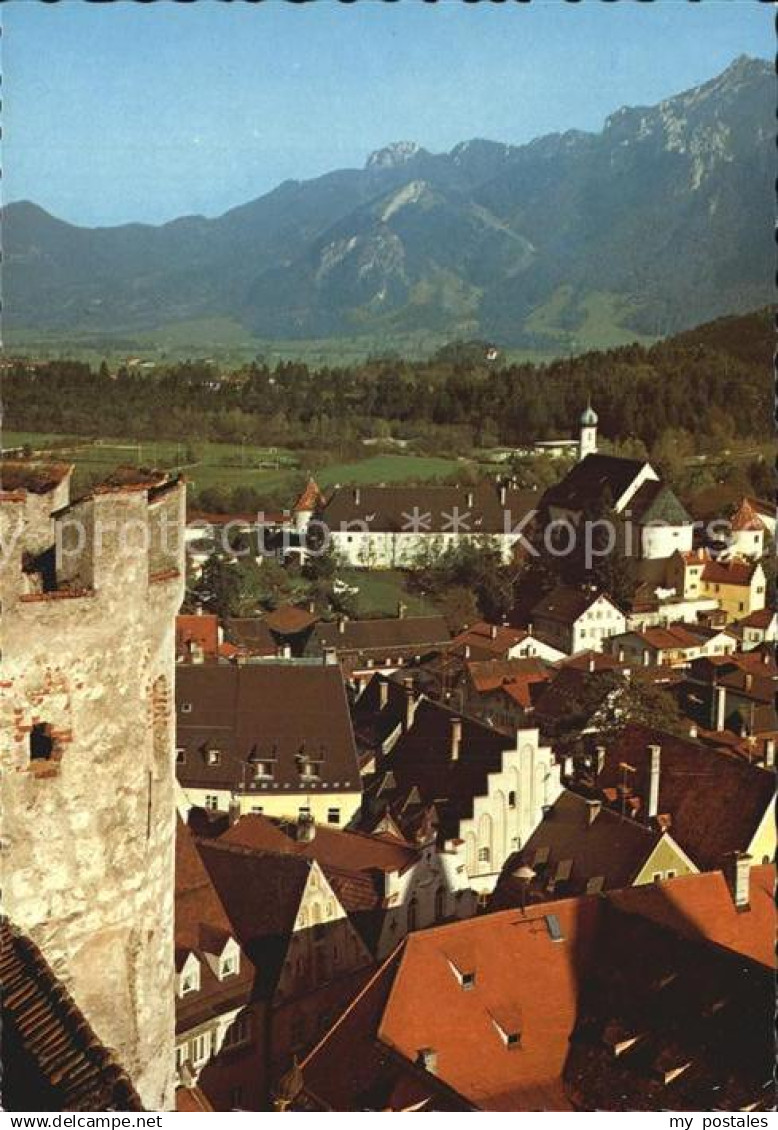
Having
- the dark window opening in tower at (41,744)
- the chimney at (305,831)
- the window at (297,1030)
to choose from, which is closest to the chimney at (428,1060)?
the window at (297,1030)

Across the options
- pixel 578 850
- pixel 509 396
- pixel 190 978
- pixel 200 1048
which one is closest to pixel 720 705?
pixel 578 850

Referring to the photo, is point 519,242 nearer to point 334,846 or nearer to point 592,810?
point 592,810

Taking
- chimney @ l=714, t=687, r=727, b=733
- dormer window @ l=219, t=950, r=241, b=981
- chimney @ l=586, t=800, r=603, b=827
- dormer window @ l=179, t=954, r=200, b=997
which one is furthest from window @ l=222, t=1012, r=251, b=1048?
chimney @ l=714, t=687, r=727, b=733

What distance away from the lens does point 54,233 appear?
164ft

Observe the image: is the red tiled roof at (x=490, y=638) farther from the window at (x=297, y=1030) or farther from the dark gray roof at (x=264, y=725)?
the window at (x=297, y=1030)

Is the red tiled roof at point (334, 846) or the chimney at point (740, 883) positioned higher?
the chimney at point (740, 883)

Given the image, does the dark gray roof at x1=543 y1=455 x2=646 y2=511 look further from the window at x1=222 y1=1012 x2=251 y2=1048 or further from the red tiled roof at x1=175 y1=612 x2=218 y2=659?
the window at x1=222 y1=1012 x2=251 y2=1048

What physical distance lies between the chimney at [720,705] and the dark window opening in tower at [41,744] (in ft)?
113

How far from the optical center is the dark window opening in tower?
356 inches

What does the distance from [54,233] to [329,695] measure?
22.5 metres

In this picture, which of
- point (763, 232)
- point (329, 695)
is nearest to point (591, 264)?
point (763, 232)

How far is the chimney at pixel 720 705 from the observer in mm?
42300

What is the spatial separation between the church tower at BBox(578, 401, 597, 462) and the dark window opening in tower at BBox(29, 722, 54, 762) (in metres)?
87.8

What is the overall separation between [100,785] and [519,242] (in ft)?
256
